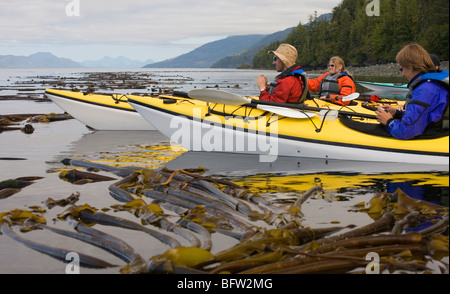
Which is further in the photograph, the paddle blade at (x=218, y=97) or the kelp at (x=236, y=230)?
the paddle blade at (x=218, y=97)

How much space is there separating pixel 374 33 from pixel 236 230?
302ft

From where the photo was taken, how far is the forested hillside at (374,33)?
215ft

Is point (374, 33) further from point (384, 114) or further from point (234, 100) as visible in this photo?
point (384, 114)

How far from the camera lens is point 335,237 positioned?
4.01 m

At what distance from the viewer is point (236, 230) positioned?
4.43 m

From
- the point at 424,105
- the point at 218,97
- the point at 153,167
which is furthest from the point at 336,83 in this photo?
the point at 153,167

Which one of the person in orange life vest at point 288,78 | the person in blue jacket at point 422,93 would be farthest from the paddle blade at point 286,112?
the person in blue jacket at point 422,93

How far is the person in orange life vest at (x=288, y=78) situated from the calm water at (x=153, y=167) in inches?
43.2

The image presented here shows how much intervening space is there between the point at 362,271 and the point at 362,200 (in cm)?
242

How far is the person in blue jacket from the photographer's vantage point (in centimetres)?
609

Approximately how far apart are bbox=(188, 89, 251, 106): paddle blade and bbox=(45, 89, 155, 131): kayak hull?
4187 millimetres

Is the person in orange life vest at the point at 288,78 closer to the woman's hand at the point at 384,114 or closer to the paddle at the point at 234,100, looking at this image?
the paddle at the point at 234,100

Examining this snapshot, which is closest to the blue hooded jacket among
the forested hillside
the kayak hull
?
the kayak hull
